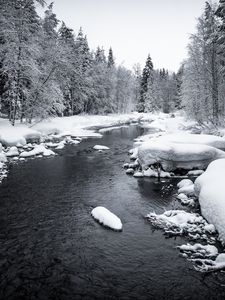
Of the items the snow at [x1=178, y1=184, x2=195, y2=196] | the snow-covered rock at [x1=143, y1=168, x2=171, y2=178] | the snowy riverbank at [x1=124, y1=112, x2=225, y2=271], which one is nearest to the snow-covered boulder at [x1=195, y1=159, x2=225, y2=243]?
the snowy riverbank at [x1=124, y1=112, x2=225, y2=271]

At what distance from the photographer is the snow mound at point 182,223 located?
26.5 ft

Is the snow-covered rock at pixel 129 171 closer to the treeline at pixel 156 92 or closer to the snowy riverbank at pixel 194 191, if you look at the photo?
the snowy riverbank at pixel 194 191

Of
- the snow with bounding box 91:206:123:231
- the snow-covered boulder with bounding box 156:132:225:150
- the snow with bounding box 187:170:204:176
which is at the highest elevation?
the snow-covered boulder with bounding box 156:132:225:150

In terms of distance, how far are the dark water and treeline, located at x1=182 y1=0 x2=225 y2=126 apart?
15656 millimetres

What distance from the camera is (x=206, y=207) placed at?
8.75 meters

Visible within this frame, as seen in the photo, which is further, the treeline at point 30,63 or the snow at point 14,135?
the treeline at point 30,63

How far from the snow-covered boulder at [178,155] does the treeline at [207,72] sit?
10.9 metres

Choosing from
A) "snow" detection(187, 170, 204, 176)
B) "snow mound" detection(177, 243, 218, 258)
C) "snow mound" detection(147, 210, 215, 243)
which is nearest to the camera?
"snow mound" detection(177, 243, 218, 258)

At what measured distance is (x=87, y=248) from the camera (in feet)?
24.2

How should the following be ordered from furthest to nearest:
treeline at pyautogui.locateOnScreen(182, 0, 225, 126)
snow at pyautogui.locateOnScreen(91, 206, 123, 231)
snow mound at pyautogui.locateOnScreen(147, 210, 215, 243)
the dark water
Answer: treeline at pyautogui.locateOnScreen(182, 0, 225, 126) → snow at pyautogui.locateOnScreen(91, 206, 123, 231) → snow mound at pyautogui.locateOnScreen(147, 210, 215, 243) → the dark water

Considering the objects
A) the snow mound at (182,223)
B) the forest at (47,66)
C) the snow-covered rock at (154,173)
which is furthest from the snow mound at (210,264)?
the forest at (47,66)

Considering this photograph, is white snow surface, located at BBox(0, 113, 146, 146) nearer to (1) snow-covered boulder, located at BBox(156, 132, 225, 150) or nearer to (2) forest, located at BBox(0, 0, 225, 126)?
(2) forest, located at BBox(0, 0, 225, 126)

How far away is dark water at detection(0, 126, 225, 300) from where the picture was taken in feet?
19.0

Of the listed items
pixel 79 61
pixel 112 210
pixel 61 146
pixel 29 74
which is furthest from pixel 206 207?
pixel 79 61
